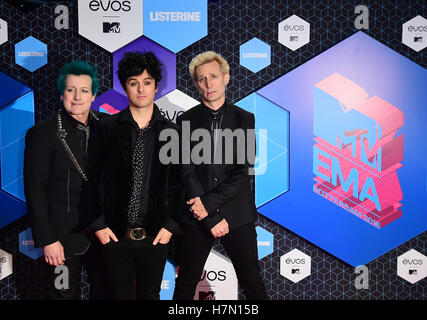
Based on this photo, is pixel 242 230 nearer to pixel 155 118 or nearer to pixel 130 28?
pixel 155 118

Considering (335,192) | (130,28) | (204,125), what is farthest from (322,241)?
(130,28)

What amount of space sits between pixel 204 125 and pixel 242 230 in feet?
1.98

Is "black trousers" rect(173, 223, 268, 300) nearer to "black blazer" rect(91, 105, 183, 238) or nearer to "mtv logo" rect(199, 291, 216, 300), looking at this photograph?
"black blazer" rect(91, 105, 183, 238)

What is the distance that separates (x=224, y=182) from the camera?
2125 mm

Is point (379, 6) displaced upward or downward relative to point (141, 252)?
upward

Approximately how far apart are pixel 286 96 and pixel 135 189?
1224 millimetres

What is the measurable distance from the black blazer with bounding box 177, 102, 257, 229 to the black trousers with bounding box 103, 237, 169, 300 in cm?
25

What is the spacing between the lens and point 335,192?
2.65m

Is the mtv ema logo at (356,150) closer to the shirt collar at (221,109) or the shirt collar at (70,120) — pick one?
the shirt collar at (221,109)

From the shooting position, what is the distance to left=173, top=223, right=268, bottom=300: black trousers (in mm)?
2139

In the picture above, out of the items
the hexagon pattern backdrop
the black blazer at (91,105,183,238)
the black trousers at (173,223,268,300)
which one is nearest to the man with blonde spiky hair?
the black trousers at (173,223,268,300)

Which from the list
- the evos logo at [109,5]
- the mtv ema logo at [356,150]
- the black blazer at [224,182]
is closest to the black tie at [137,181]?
the black blazer at [224,182]

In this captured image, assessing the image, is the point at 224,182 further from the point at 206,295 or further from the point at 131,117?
the point at 206,295

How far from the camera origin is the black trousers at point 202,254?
84.2 inches
